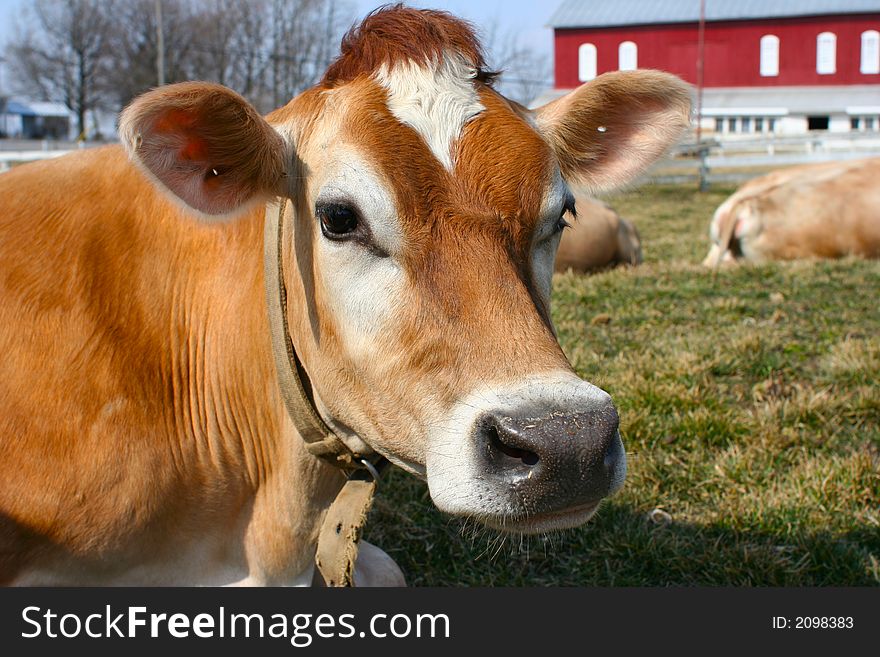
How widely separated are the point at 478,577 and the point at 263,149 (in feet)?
6.09

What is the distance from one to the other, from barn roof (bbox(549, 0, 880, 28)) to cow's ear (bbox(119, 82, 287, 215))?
49.9m

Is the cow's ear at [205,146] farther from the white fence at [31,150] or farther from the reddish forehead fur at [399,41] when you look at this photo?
the white fence at [31,150]

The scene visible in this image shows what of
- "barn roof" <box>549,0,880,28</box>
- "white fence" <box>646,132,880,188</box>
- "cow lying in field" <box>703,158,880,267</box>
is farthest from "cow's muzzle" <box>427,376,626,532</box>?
"barn roof" <box>549,0,880,28</box>

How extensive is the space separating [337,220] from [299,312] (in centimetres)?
34

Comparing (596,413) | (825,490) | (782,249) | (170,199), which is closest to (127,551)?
(170,199)

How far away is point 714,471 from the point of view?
4.06 metres

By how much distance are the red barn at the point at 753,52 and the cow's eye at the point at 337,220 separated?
1831 inches

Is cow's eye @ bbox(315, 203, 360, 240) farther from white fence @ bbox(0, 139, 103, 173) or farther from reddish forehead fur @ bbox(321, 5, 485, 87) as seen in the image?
white fence @ bbox(0, 139, 103, 173)

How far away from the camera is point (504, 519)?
2020 millimetres

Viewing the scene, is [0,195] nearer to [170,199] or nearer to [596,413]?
[170,199]

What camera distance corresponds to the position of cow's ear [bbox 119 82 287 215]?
2.27 metres

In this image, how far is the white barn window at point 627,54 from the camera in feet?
162

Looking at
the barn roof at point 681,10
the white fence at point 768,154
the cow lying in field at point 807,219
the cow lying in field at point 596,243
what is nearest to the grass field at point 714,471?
the cow lying in field at point 596,243

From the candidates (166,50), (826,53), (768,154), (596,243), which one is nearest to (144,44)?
(166,50)
